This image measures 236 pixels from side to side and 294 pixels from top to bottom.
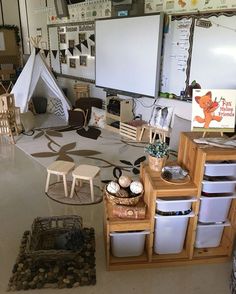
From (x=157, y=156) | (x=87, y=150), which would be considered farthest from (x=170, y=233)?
(x=87, y=150)

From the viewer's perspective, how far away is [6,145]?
4461 mm

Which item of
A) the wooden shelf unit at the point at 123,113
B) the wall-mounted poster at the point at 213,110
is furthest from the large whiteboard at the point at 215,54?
the wall-mounted poster at the point at 213,110

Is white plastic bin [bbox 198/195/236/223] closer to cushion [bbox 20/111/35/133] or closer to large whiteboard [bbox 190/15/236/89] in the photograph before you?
large whiteboard [bbox 190/15/236/89]

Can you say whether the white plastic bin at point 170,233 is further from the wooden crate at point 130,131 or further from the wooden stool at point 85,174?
the wooden crate at point 130,131

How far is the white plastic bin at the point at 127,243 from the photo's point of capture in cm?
193

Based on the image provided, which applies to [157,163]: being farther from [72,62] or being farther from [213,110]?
[72,62]

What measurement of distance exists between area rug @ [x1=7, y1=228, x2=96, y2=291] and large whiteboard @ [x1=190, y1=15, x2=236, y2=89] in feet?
8.64

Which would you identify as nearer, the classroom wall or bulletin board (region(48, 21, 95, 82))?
the classroom wall

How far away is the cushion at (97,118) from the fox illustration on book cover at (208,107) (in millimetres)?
3352

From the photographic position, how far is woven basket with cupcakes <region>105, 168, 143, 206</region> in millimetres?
1940

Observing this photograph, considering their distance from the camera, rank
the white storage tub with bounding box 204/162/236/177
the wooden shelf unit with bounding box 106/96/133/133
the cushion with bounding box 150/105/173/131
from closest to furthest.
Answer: the white storage tub with bounding box 204/162/236/177 → the cushion with bounding box 150/105/173/131 → the wooden shelf unit with bounding box 106/96/133/133

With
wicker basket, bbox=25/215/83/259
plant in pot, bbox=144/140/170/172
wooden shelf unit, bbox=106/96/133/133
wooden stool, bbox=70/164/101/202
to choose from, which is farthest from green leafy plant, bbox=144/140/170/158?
wooden shelf unit, bbox=106/96/133/133

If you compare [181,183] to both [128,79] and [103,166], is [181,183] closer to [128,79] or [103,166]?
[103,166]

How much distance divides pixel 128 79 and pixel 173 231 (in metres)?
3.16
